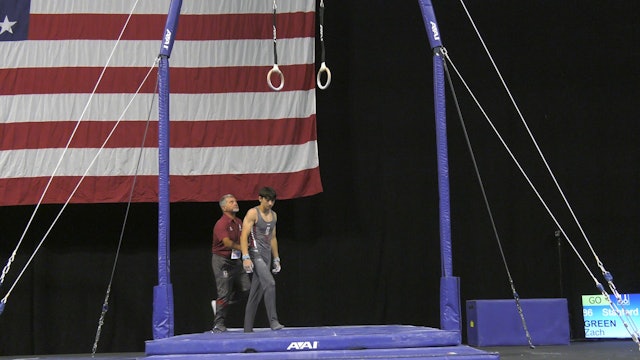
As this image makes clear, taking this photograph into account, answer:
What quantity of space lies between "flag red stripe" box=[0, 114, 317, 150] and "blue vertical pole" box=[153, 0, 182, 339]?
267 cm

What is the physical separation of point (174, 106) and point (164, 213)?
3.28 metres

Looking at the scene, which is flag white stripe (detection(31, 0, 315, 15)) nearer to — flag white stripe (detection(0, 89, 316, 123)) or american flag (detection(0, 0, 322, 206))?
american flag (detection(0, 0, 322, 206))

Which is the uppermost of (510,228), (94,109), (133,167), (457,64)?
(457,64)

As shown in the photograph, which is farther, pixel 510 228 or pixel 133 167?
pixel 510 228

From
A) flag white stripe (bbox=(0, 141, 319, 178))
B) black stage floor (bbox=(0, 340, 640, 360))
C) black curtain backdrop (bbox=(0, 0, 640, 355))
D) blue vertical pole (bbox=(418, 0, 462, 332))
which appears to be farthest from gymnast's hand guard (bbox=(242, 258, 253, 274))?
black curtain backdrop (bbox=(0, 0, 640, 355))

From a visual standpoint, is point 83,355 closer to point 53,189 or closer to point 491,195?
point 53,189

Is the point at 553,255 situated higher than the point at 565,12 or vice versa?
the point at 565,12

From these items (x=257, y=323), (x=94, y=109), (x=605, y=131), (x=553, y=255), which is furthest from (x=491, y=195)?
(x=94, y=109)

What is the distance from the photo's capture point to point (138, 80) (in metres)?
9.96

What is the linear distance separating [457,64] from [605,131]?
2252 mm

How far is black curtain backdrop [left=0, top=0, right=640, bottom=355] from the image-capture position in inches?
408

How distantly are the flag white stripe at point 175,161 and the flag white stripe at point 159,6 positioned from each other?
A: 1.80m

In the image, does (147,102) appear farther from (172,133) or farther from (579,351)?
(579,351)

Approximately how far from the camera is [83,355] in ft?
32.6
